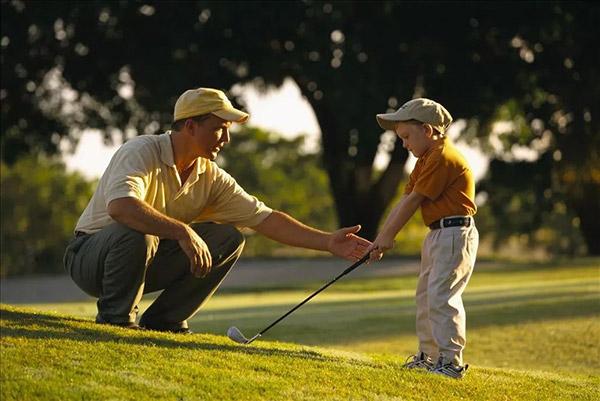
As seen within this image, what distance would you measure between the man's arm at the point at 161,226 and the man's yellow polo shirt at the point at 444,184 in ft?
3.94

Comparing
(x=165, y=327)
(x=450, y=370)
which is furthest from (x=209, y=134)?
(x=450, y=370)

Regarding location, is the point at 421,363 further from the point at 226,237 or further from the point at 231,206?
the point at 231,206

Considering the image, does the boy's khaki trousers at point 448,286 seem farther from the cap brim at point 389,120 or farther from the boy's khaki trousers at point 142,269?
the boy's khaki trousers at point 142,269

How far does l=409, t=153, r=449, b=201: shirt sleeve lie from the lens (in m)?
6.68

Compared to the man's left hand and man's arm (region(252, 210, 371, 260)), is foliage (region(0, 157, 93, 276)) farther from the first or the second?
A: the man's left hand

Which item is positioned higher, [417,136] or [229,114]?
[229,114]

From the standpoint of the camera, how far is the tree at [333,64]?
77.0ft

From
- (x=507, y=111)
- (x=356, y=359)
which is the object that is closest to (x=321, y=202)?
(x=507, y=111)

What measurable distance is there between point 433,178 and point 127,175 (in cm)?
167

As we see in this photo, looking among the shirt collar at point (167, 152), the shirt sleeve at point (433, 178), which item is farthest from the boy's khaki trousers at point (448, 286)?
the shirt collar at point (167, 152)

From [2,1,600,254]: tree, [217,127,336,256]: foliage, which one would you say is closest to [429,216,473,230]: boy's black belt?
[2,1,600,254]: tree

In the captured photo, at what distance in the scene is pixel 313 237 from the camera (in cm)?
753

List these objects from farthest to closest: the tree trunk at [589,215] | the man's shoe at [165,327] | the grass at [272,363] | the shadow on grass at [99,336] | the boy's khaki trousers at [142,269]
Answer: the tree trunk at [589,215] → the man's shoe at [165,327] → the boy's khaki trousers at [142,269] → the shadow on grass at [99,336] → the grass at [272,363]

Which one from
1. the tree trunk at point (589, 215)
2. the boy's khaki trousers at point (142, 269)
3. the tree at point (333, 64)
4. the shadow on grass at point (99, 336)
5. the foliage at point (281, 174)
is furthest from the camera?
the foliage at point (281, 174)
